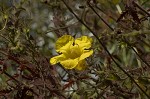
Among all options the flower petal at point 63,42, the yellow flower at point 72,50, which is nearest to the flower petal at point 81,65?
the yellow flower at point 72,50

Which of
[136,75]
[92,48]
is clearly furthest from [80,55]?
[136,75]

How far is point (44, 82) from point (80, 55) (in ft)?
0.72

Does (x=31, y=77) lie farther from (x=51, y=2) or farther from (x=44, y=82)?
(x=51, y=2)

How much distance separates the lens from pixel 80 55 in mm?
1458

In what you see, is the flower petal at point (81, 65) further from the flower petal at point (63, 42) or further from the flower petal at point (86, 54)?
the flower petal at point (63, 42)

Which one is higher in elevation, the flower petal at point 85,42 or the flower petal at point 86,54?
the flower petal at point 85,42

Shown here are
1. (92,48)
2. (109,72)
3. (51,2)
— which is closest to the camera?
(109,72)

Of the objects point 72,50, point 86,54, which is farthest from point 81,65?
point 72,50

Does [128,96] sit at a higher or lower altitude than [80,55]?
lower

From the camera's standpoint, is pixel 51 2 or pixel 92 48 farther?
pixel 51 2

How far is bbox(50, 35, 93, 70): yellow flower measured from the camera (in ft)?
4.47

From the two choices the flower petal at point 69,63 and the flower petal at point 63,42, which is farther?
the flower petal at point 63,42

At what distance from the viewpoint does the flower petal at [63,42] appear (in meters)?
1.47

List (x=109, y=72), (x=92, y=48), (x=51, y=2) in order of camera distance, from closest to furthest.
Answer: (x=109, y=72), (x=92, y=48), (x=51, y=2)
